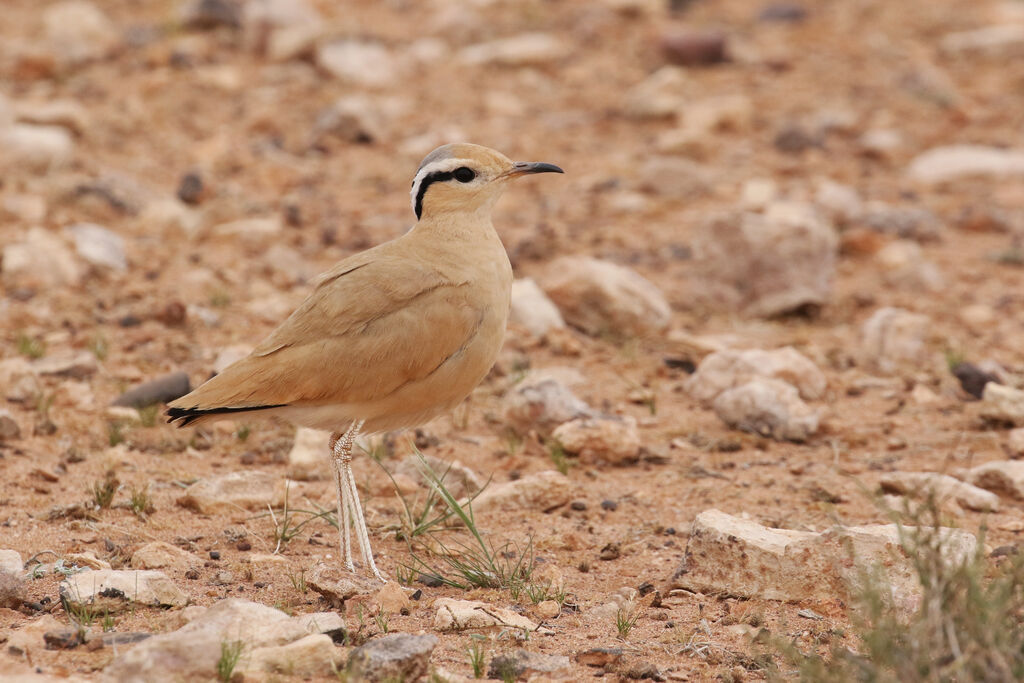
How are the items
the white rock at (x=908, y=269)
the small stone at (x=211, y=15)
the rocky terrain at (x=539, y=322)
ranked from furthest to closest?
1. the small stone at (x=211, y=15)
2. the white rock at (x=908, y=269)
3. the rocky terrain at (x=539, y=322)

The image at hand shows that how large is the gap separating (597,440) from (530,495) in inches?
27.0

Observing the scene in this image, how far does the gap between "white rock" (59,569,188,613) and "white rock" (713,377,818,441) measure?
3.24 m

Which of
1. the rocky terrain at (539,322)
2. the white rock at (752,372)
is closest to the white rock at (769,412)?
the rocky terrain at (539,322)

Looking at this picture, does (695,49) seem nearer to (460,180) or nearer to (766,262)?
(766,262)

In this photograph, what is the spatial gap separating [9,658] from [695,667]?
2107 mm

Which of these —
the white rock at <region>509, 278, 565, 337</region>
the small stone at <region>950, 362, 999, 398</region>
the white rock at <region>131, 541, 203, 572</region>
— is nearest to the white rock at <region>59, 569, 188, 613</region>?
the white rock at <region>131, 541, 203, 572</region>

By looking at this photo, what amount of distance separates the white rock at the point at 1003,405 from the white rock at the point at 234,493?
3572 millimetres

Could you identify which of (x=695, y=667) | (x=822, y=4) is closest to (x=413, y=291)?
(x=695, y=667)

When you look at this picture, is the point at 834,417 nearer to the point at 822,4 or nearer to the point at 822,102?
the point at 822,102

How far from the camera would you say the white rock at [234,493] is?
5500 mm

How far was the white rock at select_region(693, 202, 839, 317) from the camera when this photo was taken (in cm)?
828

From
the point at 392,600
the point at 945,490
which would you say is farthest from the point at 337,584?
the point at 945,490

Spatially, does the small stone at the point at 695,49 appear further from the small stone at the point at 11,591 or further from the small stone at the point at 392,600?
the small stone at the point at 11,591

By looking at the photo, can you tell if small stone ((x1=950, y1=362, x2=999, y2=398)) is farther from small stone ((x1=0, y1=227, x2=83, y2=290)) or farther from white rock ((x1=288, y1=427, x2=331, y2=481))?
small stone ((x1=0, y1=227, x2=83, y2=290))
